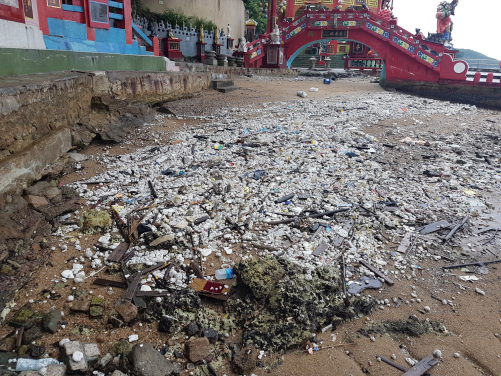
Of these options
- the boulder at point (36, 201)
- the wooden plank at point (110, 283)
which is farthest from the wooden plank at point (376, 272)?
the boulder at point (36, 201)

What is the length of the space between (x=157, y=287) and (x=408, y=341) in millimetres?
1691

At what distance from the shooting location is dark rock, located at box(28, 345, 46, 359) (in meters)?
1.81

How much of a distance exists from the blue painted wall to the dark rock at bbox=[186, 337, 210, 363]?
789 centimetres

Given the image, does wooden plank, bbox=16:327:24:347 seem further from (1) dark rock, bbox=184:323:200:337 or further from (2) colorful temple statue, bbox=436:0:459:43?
(2) colorful temple statue, bbox=436:0:459:43

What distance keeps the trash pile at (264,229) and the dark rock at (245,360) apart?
14 mm

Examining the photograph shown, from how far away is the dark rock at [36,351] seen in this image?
1807 mm

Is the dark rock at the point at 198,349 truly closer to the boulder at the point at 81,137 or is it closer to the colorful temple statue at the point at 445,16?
the boulder at the point at 81,137

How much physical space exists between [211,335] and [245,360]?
278 mm

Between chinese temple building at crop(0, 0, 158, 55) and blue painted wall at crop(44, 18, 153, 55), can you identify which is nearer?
chinese temple building at crop(0, 0, 158, 55)

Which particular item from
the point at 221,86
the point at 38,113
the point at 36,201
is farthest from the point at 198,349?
the point at 221,86

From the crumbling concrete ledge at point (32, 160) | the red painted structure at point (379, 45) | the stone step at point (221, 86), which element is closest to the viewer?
the crumbling concrete ledge at point (32, 160)

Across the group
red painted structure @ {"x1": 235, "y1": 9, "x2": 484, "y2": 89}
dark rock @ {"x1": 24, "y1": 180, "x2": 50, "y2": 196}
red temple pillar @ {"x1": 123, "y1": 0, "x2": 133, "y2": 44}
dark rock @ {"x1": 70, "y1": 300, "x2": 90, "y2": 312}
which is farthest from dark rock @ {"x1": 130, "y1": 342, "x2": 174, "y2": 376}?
red painted structure @ {"x1": 235, "y1": 9, "x2": 484, "y2": 89}

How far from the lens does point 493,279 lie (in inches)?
105

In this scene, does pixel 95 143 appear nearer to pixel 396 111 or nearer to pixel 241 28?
pixel 396 111
